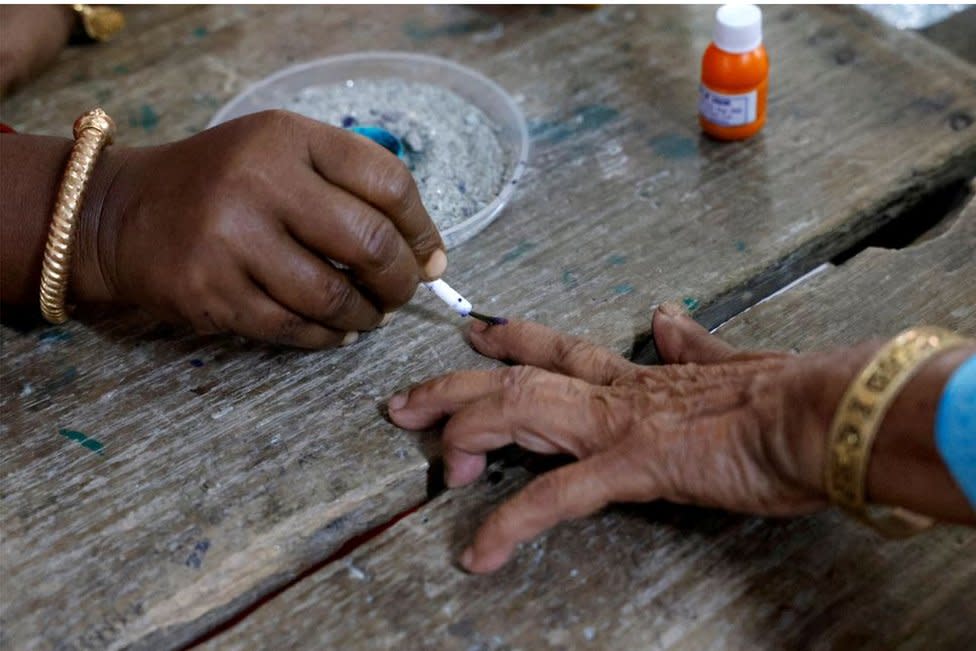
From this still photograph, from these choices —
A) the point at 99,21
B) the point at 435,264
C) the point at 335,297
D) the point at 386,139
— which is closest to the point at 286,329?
the point at 335,297

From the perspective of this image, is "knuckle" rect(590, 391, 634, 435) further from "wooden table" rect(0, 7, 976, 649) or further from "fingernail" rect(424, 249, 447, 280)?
"fingernail" rect(424, 249, 447, 280)

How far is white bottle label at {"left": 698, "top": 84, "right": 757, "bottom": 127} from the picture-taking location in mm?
1349

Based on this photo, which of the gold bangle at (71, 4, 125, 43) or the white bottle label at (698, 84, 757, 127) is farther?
the gold bangle at (71, 4, 125, 43)

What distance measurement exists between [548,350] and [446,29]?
2.83 ft

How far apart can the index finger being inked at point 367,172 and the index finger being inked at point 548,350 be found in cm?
18

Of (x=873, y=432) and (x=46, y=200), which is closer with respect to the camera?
(x=873, y=432)

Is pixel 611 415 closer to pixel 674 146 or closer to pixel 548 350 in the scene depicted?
pixel 548 350

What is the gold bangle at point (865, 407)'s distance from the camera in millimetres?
783

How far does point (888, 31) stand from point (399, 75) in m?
0.83

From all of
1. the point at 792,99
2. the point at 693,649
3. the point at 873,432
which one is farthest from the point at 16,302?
the point at 792,99

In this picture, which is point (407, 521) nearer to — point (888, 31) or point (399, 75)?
point (399, 75)

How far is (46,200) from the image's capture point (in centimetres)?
113

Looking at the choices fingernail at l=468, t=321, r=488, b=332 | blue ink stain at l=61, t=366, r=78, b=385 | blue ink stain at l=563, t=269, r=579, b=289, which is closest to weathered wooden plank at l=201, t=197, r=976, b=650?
fingernail at l=468, t=321, r=488, b=332

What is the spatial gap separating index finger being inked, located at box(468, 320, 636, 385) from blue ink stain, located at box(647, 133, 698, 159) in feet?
1.41
